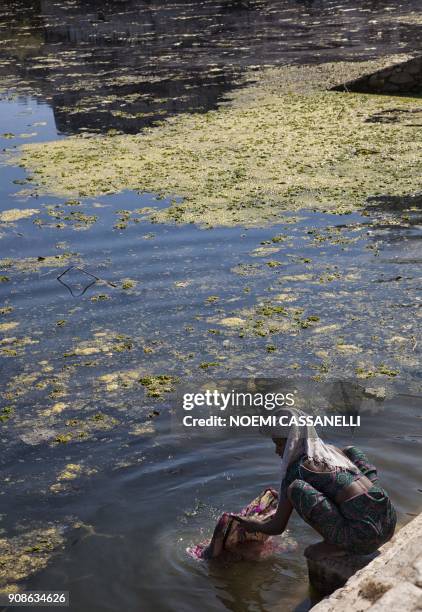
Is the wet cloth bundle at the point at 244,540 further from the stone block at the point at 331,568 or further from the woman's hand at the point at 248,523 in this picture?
the stone block at the point at 331,568

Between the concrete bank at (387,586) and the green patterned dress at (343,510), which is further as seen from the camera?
the green patterned dress at (343,510)

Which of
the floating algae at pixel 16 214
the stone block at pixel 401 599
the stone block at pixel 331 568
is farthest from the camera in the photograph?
the floating algae at pixel 16 214

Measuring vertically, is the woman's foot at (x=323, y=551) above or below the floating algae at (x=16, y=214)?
below

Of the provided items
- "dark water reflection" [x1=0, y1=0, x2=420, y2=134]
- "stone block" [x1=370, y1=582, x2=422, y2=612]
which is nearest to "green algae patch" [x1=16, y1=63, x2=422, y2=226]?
"dark water reflection" [x1=0, y1=0, x2=420, y2=134]

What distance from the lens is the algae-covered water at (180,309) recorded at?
16.5ft

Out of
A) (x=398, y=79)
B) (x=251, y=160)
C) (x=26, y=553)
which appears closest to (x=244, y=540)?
(x=26, y=553)

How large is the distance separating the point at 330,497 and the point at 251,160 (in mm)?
7057

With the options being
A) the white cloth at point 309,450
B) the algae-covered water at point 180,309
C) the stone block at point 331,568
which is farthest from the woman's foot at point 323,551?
the white cloth at point 309,450

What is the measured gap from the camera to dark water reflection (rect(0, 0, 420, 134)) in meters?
15.2

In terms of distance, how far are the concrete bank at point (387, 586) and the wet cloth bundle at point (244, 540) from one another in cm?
92

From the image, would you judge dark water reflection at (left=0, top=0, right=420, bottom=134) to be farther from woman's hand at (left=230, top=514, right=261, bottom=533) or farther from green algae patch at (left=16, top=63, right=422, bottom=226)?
woman's hand at (left=230, top=514, right=261, bottom=533)

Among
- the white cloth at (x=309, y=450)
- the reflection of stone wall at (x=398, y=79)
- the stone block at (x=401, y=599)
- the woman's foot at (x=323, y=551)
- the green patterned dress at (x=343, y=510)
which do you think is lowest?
the woman's foot at (x=323, y=551)

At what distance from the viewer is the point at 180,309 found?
24.3ft

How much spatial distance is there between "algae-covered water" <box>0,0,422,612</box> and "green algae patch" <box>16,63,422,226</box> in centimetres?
4
